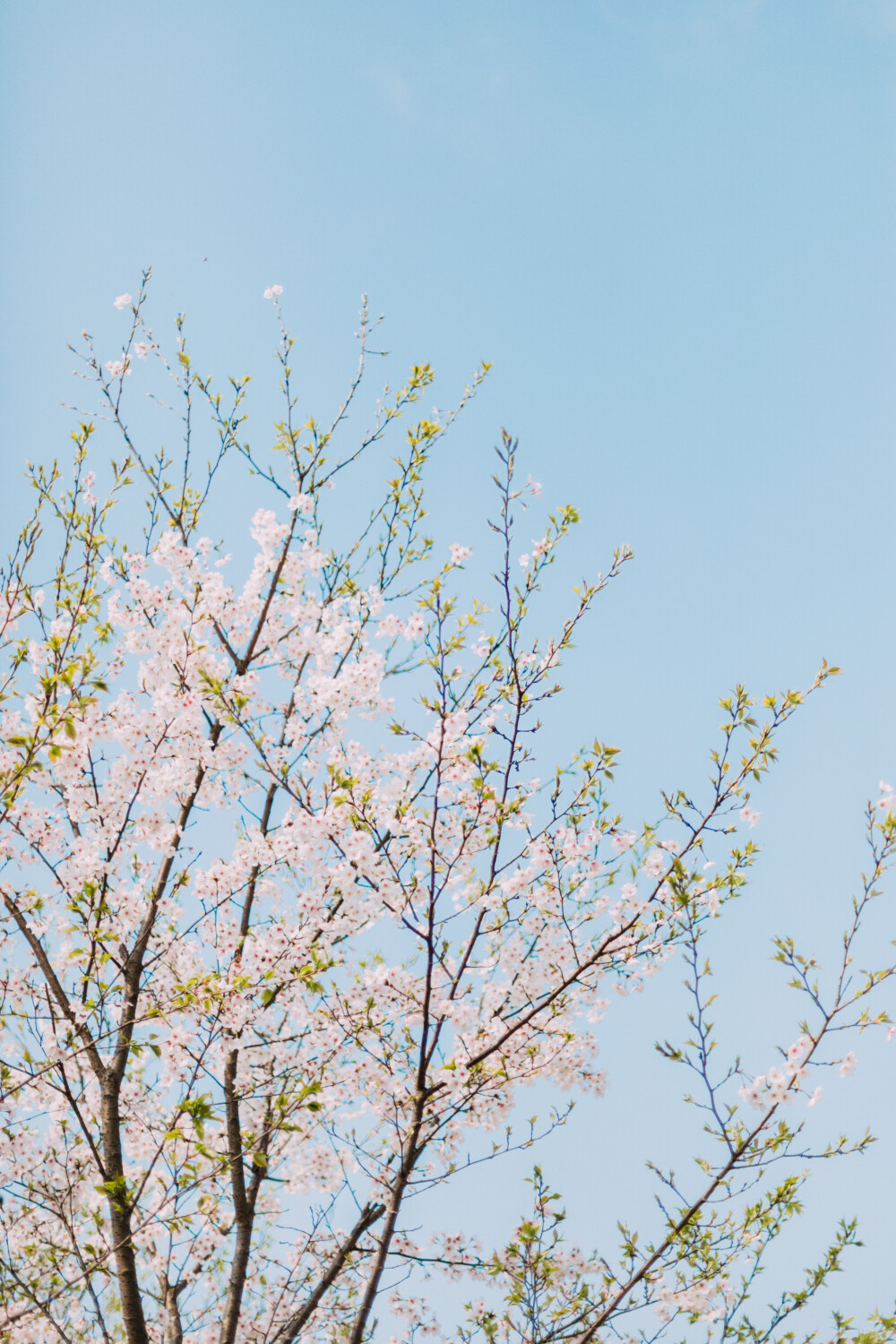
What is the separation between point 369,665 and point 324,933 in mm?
1429

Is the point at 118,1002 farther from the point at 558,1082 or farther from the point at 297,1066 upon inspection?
the point at 558,1082

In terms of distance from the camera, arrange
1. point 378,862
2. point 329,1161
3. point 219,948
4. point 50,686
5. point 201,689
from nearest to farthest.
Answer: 1. point 50,686
2. point 378,862
3. point 201,689
4. point 219,948
5. point 329,1161

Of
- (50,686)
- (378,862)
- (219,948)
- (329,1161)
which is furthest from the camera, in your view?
(329,1161)

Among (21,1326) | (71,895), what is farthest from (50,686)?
(21,1326)

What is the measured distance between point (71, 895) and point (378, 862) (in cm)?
169

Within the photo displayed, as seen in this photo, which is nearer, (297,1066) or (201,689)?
(201,689)

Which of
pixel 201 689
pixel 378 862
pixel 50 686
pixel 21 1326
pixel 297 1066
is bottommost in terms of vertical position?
pixel 21 1326

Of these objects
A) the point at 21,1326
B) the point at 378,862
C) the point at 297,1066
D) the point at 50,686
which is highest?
the point at 50,686

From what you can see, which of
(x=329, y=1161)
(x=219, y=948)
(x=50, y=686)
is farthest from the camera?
(x=329, y=1161)

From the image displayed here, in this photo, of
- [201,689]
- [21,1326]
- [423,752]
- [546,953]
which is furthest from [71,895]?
[21,1326]

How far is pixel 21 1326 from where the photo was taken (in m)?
5.81

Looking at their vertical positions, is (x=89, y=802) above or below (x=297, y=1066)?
above

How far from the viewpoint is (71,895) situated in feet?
16.5

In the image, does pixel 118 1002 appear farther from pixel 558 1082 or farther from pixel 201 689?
pixel 558 1082
